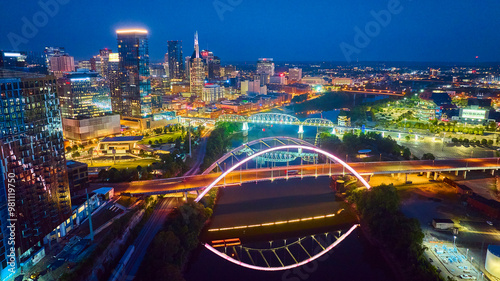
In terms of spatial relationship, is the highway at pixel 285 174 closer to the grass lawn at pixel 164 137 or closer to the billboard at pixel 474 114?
the grass lawn at pixel 164 137

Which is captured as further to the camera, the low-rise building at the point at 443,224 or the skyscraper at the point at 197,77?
the skyscraper at the point at 197,77

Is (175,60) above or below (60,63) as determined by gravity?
above

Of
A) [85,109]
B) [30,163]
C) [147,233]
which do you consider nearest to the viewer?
[30,163]

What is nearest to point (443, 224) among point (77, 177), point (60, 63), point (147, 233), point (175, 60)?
point (147, 233)

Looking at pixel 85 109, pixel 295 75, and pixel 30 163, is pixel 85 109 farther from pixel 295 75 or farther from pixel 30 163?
pixel 295 75

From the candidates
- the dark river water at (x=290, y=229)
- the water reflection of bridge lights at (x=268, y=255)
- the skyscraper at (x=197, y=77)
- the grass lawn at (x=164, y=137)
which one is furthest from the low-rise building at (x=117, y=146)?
the skyscraper at (x=197, y=77)

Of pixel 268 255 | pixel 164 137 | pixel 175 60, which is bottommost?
pixel 268 255

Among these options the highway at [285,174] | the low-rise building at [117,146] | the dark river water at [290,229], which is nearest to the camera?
the dark river water at [290,229]

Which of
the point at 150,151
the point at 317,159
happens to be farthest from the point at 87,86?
the point at 317,159
